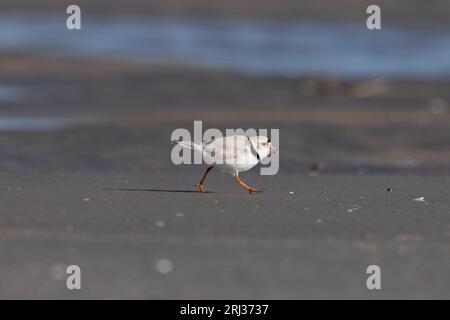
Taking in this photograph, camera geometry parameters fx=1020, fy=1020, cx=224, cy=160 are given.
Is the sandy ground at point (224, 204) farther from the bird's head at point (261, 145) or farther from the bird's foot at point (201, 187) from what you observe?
the bird's head at point (261, 145)

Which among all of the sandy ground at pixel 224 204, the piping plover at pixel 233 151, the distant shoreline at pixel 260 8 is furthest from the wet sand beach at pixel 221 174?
the distant shoreline at pixel 260 8

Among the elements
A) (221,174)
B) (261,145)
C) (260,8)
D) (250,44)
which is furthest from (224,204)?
(260,8)

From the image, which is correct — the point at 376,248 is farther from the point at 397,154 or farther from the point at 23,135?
the point at 23,135

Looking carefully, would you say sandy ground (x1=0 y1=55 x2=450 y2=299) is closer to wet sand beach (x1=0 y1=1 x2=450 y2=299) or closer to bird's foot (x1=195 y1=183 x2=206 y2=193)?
wet sand beach (x1=0 y1=1 x2=450 y2=299)

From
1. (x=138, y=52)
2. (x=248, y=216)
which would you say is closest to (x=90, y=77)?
(x=138, y=52)

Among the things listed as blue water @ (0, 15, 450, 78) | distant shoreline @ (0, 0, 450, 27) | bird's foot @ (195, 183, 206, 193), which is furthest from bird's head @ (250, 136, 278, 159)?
distant shoreline @ (0, 0, 450, 27)
